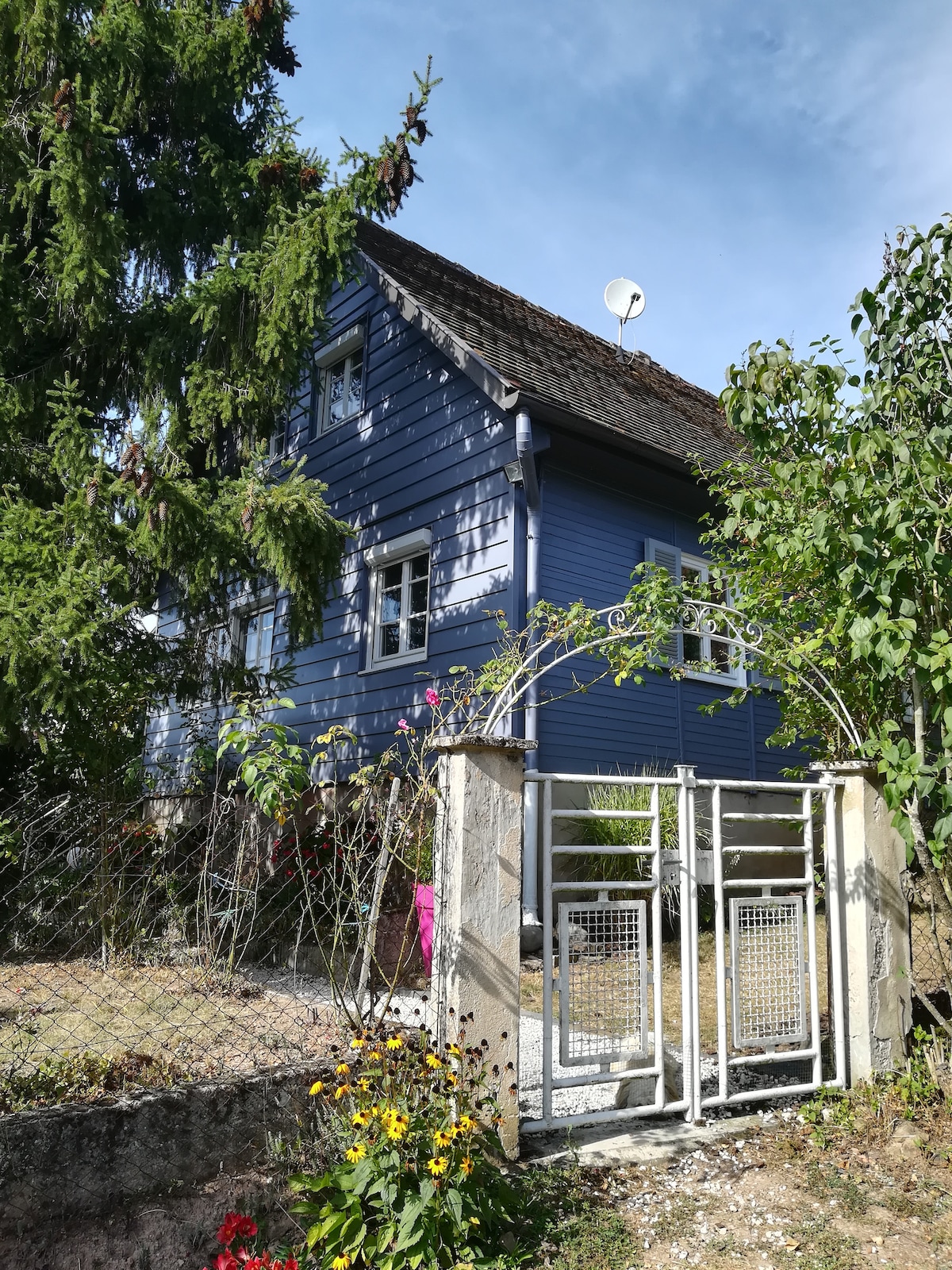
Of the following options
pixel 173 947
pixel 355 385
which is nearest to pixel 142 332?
pixel 355 385

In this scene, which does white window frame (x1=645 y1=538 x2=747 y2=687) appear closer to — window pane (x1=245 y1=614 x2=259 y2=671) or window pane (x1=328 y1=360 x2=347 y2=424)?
window pane (x1=328 y1=360 x2=347 y2=424)

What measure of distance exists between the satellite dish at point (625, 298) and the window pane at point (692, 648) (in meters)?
4.76

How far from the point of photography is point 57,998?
15.8ft

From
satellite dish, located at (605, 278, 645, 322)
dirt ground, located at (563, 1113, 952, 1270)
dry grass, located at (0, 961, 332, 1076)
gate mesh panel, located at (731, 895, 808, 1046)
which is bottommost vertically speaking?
dirt ground, located at (563, 1113, 952, 1270)

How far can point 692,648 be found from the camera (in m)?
10.1

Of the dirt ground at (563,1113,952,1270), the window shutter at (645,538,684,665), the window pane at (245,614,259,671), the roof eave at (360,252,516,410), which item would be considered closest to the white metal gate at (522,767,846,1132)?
the dirt ground at (563,1113,952,1270)

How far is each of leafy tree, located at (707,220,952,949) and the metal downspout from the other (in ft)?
10.5

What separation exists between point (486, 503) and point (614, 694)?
7.36ft

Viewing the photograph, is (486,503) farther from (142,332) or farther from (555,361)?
(142,332)

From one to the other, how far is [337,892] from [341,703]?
6.81 meters

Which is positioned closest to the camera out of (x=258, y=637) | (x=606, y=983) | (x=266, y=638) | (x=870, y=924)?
(x=606, y=983)

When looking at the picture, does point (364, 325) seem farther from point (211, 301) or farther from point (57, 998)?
point (57, 998)

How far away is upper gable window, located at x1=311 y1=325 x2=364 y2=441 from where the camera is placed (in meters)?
11.6

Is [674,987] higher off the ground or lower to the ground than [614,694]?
lower
